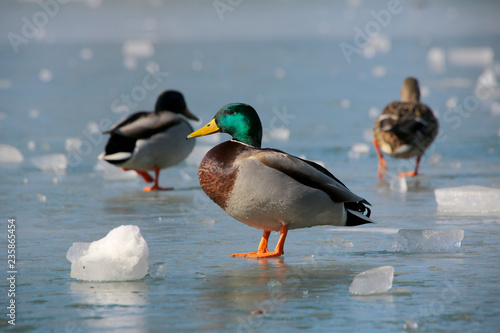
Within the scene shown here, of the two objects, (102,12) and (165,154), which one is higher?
(102,12)

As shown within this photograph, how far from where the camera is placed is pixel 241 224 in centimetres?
568

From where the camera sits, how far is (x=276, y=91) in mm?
14398

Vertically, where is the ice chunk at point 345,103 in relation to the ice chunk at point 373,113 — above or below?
above

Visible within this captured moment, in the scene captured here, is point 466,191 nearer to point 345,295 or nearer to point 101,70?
point 345,295

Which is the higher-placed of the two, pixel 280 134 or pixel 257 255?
pixel 280 134

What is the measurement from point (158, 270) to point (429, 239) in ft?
5.18

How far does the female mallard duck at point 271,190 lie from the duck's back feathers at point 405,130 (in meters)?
3.13

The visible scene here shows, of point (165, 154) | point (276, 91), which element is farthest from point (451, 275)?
point (276, 91)

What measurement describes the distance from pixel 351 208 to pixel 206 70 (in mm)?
13010

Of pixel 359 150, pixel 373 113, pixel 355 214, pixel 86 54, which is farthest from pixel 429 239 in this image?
pixel 86 54

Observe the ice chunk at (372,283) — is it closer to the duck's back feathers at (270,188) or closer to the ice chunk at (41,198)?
the duck's back feathers at (270,188)

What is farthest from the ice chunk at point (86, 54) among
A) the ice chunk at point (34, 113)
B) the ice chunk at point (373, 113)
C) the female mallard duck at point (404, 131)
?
the female mallard duck at point (404, 131)

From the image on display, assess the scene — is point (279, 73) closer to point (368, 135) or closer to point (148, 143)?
point (368, 135)

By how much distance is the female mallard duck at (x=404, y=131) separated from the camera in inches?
305
